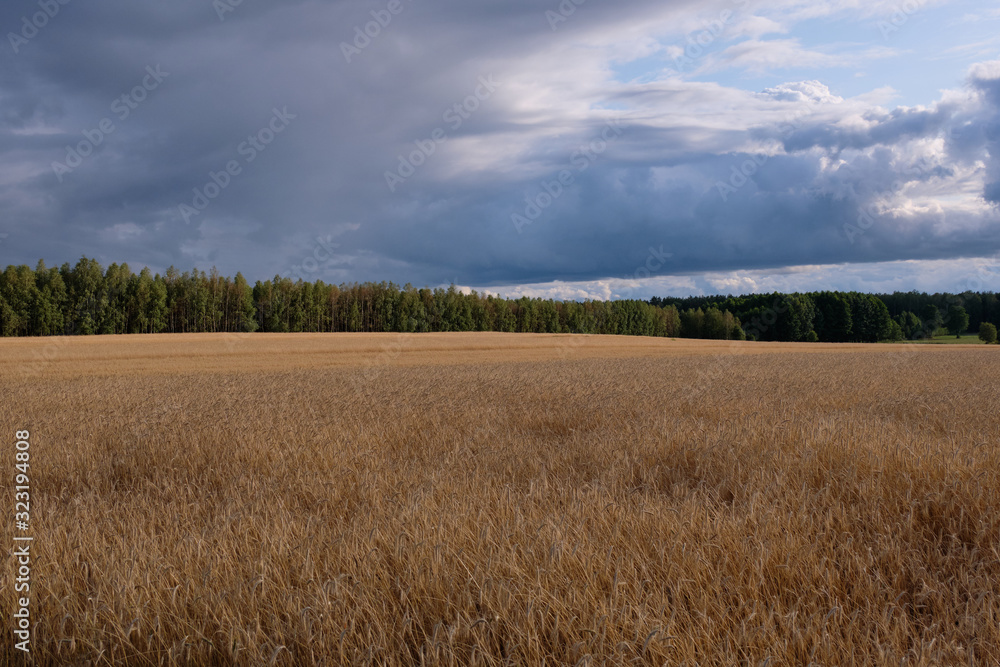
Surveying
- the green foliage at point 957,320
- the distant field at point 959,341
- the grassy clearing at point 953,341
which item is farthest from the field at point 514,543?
the green foliage at point 957,320

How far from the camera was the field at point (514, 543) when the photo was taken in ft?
8.53

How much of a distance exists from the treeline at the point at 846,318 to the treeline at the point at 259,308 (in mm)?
8793

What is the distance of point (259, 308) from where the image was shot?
99000 mm

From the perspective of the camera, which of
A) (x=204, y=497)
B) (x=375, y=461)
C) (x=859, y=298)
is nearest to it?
(x=204, y=497)

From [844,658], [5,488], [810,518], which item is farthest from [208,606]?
[5,488]

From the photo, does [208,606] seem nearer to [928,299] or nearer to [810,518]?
[810,518]

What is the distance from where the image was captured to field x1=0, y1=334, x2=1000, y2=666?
2600 millimetres

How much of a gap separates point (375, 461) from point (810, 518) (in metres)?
4.05

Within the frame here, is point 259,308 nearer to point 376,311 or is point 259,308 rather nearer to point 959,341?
point 376,311

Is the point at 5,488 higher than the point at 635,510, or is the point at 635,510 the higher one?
the point at 635,510

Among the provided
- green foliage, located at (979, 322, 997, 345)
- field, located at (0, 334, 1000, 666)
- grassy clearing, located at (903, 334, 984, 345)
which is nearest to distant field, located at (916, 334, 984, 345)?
grassy clearing, located at (903, 334, 984, 345)

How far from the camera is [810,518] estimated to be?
388 cm

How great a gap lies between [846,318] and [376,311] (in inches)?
3594

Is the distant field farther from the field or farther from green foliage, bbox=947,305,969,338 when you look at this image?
the field
